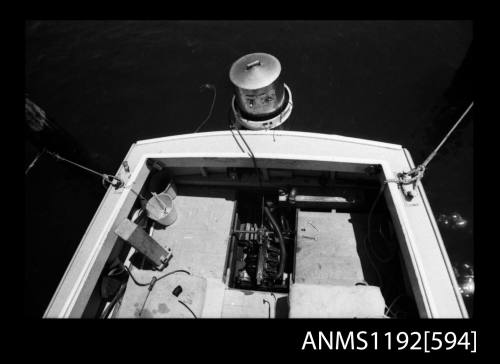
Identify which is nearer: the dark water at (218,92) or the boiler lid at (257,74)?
the boiler lid at (257,74)

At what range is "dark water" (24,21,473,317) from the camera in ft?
36.2

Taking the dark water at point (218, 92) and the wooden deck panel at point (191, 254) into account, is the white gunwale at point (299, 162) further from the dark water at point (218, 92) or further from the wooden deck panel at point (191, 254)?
the dark water at point (218, 92)

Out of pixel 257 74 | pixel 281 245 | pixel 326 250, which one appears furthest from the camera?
pixel 257 74

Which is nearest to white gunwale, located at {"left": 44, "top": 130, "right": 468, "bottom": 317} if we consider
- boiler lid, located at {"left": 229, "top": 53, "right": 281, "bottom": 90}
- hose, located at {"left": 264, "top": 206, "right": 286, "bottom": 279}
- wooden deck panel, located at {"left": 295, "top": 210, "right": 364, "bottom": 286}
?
boiler lid, located at {"left": 229, "top": 53, "right": 281, "bottom": 90}

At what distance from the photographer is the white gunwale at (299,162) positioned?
464 centimetres

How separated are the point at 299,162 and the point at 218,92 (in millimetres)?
9491

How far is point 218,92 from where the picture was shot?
14383 mm

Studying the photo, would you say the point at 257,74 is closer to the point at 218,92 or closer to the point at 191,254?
the point at 191,254

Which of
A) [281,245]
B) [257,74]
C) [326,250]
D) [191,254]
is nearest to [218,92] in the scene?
[257,74]

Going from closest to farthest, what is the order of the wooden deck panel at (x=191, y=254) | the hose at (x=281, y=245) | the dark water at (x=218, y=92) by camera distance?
the wooden deck panel at (x=191, y=254)
the hose at (x=281, y=245)
the dark water at (x=218, y=92)

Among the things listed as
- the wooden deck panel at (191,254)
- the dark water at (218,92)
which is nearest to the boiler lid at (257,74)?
the wooden deck panel at (191,254)

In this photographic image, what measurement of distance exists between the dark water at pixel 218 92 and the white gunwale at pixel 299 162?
554 centimetres
